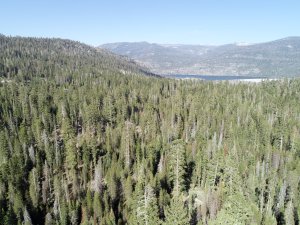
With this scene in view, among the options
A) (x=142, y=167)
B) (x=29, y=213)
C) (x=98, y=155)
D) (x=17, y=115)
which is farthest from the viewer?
(x=17, y=115)

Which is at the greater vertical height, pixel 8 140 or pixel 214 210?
pixel 8 140

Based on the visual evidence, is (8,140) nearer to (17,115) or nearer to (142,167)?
(17,115)

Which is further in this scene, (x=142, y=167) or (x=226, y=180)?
Answer: (x=142, y=167)

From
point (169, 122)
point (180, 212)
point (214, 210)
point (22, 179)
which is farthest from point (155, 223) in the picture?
point (169, 122)

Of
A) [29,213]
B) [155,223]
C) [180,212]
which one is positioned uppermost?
[180,212]

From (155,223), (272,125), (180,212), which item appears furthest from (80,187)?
(272,125)

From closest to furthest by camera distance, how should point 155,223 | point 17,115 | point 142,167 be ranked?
1. point 155,223
2. point 142,167
3. point 17,115
